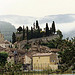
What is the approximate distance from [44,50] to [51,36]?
15.3 meters

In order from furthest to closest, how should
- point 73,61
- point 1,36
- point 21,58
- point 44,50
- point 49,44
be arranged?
1. point 1,36
2. point 49,44
3. point 44,50
4. point 21,58
5. point 73,61

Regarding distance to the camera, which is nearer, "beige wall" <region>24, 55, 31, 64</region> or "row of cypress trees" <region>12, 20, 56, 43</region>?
"beige wall" <region>24, 55, 31, 64</region>

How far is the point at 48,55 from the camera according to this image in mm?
45031

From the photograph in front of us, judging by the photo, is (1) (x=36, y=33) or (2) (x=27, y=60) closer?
(2) (x=27, y=60)

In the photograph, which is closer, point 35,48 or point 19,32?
point 35,48

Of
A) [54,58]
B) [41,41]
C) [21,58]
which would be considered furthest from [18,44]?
[54,58]

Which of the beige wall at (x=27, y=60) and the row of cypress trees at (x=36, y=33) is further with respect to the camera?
the row of cypress trees at (x=36, y=33)

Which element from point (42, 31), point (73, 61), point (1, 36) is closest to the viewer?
point (73, 61)

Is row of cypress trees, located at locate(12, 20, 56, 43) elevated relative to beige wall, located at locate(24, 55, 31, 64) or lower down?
elevated

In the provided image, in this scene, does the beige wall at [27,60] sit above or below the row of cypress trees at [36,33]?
below

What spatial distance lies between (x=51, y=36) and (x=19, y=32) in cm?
1133

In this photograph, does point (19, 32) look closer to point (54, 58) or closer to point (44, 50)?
point (44, 50)

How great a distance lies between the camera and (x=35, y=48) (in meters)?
65.8

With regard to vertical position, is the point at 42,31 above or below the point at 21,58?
above
